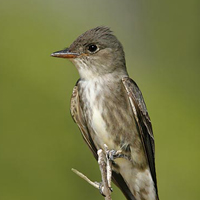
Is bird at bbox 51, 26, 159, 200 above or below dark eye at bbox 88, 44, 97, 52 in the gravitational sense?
below

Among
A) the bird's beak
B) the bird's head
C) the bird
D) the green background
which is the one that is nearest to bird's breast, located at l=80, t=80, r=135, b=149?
the bird

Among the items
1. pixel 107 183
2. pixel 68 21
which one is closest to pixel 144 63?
pixel 68 21

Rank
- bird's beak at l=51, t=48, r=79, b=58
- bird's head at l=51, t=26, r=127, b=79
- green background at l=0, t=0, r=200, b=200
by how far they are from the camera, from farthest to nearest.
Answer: green background at l=0, t=0, r=200, b=200 < bird's head at l=51, t=26, r=127, b=79 < bird's beak at l=51, t=48, r=79, b=58

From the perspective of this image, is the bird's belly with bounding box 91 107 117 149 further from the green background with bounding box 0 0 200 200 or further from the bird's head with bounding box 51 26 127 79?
the green background with bounding box 0 0 200 200

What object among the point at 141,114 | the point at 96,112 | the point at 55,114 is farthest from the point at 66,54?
the point at 55,114

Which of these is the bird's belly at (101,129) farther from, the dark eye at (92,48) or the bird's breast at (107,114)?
the dark eye at (92,48)

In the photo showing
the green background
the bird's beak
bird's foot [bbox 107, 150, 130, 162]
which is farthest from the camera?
the green background

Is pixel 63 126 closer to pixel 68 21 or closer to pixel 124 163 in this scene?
pixel 124 163
